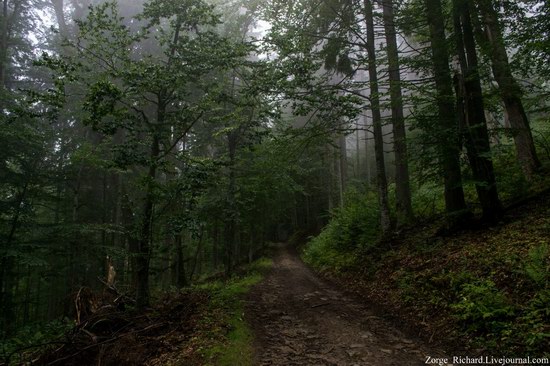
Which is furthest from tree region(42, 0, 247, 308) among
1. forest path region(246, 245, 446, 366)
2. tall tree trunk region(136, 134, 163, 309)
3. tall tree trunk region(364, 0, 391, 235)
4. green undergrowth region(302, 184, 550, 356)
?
green undergrowth region(302, 184, 550, 356)

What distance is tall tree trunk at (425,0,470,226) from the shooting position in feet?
26.3

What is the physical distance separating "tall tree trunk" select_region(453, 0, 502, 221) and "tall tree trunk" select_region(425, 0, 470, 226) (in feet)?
1.04

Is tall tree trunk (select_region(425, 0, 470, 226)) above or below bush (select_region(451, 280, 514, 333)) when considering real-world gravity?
above

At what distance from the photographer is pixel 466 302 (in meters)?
5.39

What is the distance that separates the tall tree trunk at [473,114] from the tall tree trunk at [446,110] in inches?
12.4

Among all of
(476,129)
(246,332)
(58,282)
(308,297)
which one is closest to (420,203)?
(476,129)

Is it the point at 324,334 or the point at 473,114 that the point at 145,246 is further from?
the point at 473,114

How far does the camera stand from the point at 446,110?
843cm

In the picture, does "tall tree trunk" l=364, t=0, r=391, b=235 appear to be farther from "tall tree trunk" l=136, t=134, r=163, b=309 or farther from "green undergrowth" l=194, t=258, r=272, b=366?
"tall tree trunk" l=136, t=134, r=163, b=309

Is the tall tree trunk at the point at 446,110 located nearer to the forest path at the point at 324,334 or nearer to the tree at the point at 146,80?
Result: the forest path at the point at 324,334

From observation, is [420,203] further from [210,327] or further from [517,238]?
[210,327]

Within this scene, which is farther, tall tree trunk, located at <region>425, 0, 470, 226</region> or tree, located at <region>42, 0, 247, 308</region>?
tall tree trunk, located at <region>425, 0, 470, 226</region>

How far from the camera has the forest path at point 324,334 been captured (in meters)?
4.81

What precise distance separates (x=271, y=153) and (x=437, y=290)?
272 inches
